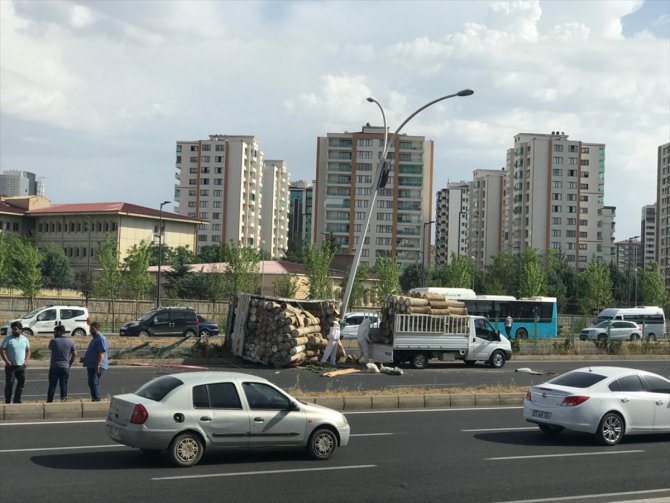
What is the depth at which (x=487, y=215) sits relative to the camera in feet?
505

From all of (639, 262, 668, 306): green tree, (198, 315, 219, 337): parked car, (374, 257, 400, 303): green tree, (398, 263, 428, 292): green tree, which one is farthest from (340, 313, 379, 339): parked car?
(639, 262, 668, 306): green tree

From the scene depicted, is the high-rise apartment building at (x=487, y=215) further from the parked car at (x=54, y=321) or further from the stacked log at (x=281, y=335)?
the stacked log at (x=281, y=335)

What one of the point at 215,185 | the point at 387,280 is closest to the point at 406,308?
the point at 387,280

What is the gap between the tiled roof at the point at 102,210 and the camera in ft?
374

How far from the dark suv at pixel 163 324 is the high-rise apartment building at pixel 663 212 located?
129m

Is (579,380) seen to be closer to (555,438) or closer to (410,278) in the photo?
(555,438)

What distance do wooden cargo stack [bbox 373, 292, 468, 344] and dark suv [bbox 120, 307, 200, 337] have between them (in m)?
15.4

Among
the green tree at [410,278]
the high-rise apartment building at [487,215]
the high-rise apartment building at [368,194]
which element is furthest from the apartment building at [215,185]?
the high-rise apartment building at [487,215]

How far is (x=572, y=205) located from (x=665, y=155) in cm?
3630

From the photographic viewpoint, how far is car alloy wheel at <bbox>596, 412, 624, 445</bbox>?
14555 millimetres

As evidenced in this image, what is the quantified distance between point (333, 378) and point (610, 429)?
11.8 meters

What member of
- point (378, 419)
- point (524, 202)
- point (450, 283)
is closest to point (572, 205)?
point (524, 202)

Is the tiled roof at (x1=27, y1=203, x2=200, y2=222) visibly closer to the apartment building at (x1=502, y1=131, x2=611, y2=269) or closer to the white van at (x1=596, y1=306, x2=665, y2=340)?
the apartment building at (x1=502, y1=131, x2=611, y2=269)

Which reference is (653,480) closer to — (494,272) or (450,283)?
(450,283)
